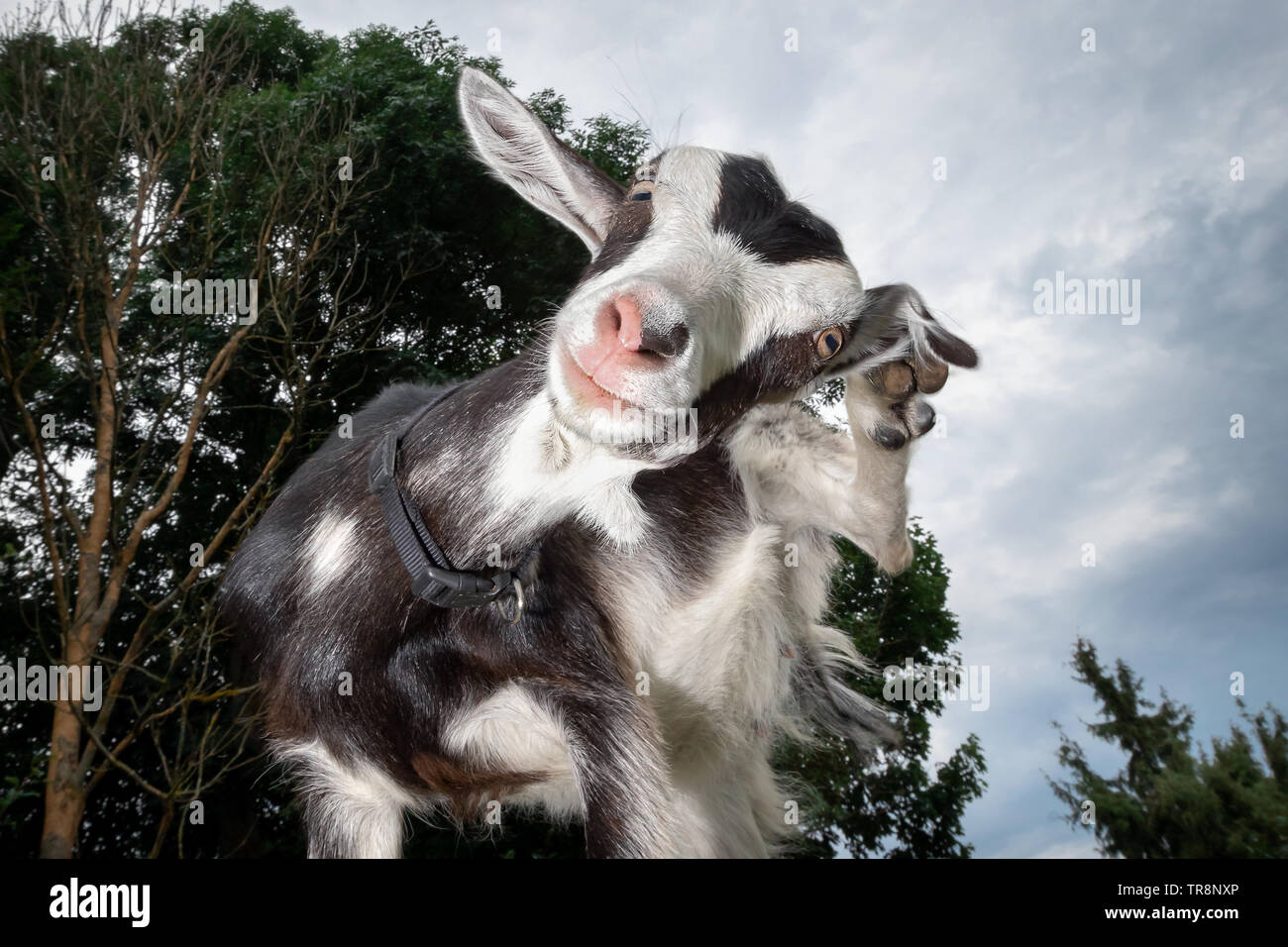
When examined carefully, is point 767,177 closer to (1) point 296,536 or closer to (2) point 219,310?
(1) point 296,536

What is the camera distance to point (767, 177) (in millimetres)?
1219

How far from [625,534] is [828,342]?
40cm

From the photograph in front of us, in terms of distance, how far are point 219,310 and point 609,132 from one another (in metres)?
1.41

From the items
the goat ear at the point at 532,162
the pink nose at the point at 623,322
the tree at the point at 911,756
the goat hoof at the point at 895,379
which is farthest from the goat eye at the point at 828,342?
the tree at the point at 911,756

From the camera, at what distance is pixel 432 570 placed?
1203mm

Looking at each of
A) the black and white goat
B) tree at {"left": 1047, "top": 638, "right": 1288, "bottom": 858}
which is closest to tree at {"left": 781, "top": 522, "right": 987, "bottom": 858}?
tree at {"left": 1047, "top": 638, "right": 1288, "bottom": 858}

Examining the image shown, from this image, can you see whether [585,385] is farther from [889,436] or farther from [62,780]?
[62,780]

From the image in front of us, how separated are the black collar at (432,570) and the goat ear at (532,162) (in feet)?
1.52

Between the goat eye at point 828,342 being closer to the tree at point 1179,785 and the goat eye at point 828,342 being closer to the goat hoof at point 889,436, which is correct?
the goat hoof at point 889,436

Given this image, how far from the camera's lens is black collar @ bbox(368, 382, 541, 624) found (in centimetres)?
120

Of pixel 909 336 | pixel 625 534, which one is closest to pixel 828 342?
pixel 909 336

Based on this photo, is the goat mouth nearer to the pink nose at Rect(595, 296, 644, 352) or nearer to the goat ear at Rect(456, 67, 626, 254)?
the pink nose at Rect(595, 296, 644, 352)

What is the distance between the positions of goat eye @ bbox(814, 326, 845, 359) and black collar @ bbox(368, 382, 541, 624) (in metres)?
0.47

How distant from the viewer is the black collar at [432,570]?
3.92 ft
